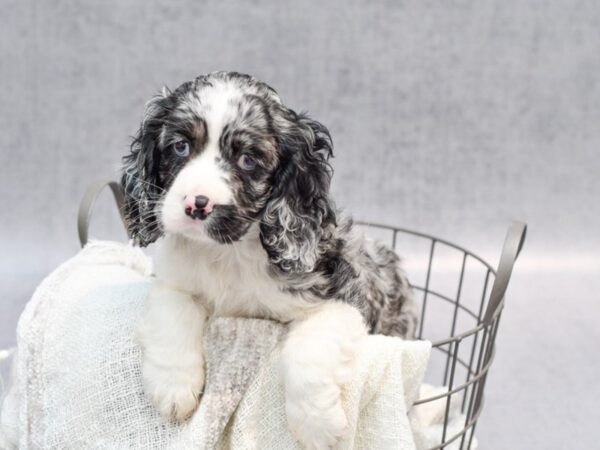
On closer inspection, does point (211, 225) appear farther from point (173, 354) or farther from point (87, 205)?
point (87, 205)

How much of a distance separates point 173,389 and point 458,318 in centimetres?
259

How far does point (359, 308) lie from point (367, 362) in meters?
0.27

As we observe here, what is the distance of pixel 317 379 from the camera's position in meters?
2.22

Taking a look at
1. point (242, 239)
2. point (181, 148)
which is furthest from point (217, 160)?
point (242, 239)

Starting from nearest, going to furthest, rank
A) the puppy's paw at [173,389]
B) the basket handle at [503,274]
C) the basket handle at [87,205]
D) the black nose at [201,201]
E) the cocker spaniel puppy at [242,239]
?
1. the black nose at [201,201]
2. the cocker spaniel puppy at [242,239]
3. the puppy's paw at [173,389]
4. the basket handle at [503,274]
5. the basket handle at [87,205]

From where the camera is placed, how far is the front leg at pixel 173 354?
237 cm

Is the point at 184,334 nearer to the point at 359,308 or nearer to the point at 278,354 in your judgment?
the point at 278,354

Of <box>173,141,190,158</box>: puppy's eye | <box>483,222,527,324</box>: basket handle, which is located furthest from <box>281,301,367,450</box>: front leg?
<box>173,141,190,158</box>: puppy's eye

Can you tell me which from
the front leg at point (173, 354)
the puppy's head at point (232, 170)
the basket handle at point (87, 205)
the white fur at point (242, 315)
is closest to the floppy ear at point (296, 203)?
the puppy's head at point (232, 170)

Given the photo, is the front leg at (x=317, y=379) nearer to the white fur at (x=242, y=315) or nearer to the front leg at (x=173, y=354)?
the white fur at (x=242, y=315)

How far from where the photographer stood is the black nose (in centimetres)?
209

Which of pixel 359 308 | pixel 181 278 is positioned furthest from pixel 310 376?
pixel 181 278

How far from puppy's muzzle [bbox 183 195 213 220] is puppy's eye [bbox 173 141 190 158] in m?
0.21

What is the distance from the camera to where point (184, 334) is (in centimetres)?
244
